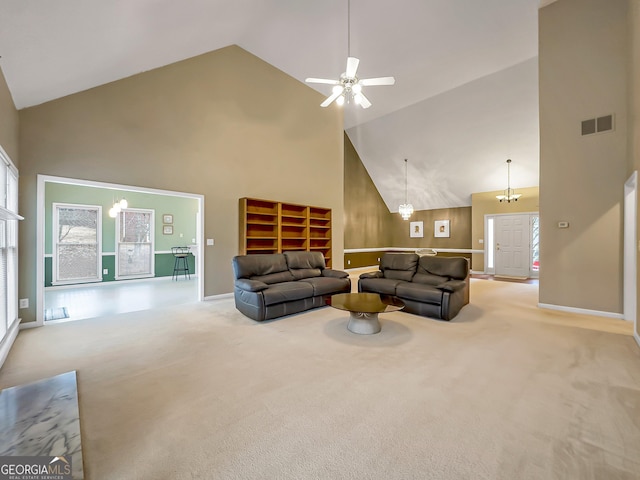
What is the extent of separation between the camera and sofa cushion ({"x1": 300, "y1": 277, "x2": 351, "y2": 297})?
459 centimetres

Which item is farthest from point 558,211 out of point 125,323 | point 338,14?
point 125,323

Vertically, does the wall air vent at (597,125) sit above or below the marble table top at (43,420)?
above

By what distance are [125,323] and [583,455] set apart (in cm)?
489

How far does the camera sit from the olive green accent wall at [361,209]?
10.0 m

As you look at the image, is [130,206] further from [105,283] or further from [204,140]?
[204,140]

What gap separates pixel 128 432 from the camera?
68.3 inches

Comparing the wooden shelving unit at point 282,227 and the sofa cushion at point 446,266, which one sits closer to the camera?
the sofa cushion at point 446,266

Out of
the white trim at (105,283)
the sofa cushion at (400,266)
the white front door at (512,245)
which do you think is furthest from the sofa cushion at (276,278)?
the white front door at (512,245)

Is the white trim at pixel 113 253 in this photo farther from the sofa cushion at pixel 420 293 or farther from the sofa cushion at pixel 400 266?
the sofa cushion at pixel 420 293

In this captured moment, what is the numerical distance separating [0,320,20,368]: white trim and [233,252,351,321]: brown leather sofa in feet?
8.18

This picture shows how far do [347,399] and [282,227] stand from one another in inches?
196

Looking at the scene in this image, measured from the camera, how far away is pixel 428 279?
4809 millimetres

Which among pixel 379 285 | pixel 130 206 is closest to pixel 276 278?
pixel 379 285

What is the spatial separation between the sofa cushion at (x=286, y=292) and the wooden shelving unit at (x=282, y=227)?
6.03 feet
